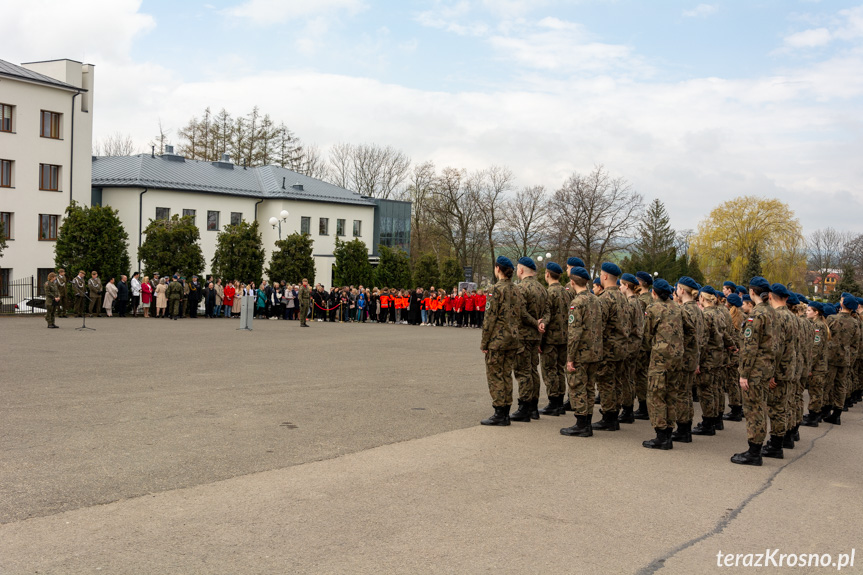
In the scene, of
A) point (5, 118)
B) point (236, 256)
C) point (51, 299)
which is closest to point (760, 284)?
point (51, 299)

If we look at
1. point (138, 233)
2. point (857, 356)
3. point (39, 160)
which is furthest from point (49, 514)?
point (138, 233)

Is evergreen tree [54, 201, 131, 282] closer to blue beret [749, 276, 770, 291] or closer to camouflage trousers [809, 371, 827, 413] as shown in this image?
camouflage trousers [809, 371, 827, 413]

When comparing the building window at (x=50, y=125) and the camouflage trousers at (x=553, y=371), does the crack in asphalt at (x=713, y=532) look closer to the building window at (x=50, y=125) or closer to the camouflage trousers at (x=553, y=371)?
the camouflage trousers at (x=553, y=371)

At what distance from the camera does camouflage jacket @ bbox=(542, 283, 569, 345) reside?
35.3ft

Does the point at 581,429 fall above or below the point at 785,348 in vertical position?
below

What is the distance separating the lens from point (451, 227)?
71.9 m

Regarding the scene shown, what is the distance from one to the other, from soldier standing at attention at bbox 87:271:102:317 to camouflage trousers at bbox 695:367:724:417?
24228mm

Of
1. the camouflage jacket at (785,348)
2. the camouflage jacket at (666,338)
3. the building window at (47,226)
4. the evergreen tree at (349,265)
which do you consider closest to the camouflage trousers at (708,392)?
the camouflage jacket at (666,338)

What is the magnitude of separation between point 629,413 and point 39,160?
4427cm

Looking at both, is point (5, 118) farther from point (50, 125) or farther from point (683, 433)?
point (683, 433)

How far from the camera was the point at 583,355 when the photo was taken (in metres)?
9.05

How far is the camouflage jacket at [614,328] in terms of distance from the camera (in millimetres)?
9555

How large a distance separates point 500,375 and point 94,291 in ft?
77.6

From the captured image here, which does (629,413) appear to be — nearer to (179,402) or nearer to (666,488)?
(666,488)
